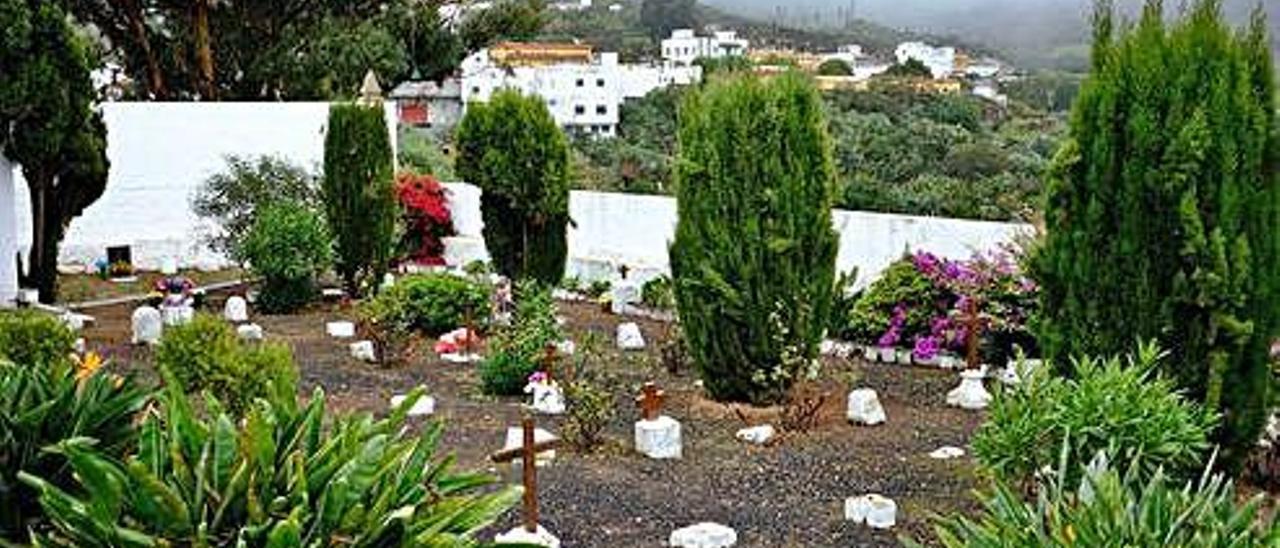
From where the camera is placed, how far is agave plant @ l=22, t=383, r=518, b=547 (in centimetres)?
292

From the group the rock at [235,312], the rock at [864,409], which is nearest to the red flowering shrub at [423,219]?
the rock at [235,312]

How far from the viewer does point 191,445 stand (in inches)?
126

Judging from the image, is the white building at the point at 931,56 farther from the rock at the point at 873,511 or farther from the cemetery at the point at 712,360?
the rock at the point at 873,511

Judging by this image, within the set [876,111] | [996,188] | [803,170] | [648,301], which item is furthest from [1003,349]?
[876,111]

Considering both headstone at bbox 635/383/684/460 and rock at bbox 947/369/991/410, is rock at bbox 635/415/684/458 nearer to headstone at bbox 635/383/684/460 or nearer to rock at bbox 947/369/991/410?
headstone at bbox 635/383/684/460

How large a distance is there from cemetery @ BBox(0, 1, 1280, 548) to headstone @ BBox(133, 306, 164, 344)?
0.02m

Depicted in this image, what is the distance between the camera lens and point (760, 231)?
8.53m

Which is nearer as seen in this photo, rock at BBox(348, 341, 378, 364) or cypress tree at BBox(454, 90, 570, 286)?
rock at BBox(348, 341, 378, 364)

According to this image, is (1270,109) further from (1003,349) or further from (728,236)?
(1003,349)

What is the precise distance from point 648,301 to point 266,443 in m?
10.3

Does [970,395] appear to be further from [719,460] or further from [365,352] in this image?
[365,352]

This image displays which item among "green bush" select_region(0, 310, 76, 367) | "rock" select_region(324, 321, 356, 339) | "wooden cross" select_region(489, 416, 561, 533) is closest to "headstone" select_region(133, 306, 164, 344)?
"rock" select_region(324, 321, 356, 339)

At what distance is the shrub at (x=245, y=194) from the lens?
602 inches

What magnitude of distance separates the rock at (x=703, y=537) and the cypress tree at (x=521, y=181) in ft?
26.5
